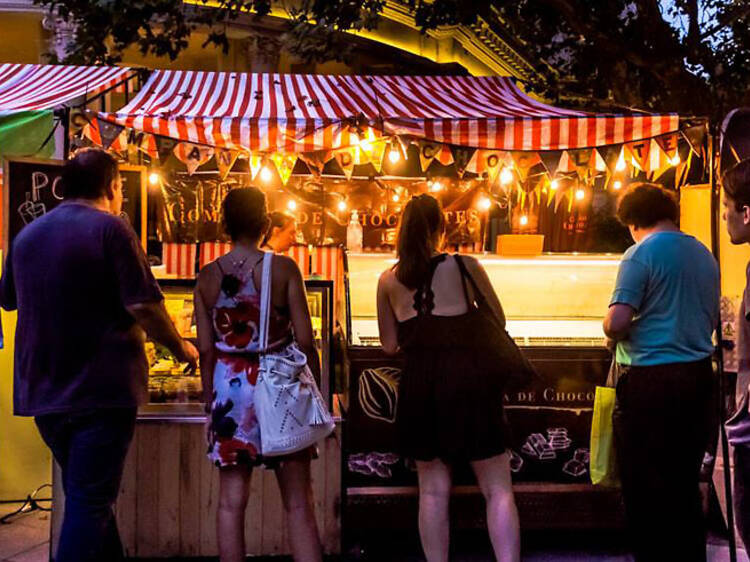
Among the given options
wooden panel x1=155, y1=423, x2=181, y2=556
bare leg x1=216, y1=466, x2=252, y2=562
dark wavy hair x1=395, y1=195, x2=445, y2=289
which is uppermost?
dark wavy hair x1=395, y1=195, x2=445, y2=289

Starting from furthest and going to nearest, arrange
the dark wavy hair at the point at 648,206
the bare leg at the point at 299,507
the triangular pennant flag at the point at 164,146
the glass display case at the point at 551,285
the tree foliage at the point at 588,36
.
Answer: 1. the tree foliage at the point at 588,36
2. the glass display case at the point at 551,285
3. the triangular pennant flag at the point at 164,146
4. the dark wavy hair at the point at 648,206
5. the bare leg at the point at 299,507

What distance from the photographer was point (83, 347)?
3.33 m

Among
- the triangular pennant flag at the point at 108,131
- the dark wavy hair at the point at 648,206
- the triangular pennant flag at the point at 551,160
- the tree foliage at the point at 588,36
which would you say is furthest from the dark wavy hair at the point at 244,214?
the tree foliage at the point at 588,36

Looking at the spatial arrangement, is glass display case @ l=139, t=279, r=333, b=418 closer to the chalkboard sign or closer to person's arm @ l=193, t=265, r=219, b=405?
the chalkboard sign

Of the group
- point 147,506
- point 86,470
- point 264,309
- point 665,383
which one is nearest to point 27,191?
point 147,506

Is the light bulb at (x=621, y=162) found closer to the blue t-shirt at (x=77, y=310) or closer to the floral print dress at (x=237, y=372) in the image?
the floral print dress at (x=237, y=372)

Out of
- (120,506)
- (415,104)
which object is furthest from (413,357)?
(415,104)

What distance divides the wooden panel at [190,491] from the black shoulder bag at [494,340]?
1.86 metres

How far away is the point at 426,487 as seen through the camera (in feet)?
13.2

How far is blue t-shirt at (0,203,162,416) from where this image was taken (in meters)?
3.31

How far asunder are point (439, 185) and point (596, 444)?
5.24 m

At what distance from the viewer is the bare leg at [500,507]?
392cm

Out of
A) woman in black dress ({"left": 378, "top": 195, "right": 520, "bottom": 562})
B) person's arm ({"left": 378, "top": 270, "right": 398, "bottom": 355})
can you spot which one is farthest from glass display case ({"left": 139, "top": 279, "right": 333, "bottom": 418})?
woman in black dress ({"left": 378, "top": 195, "right": 520, "bottom": 562})

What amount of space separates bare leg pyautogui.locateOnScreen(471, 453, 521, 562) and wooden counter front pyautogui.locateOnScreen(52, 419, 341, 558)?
1.28 metres
